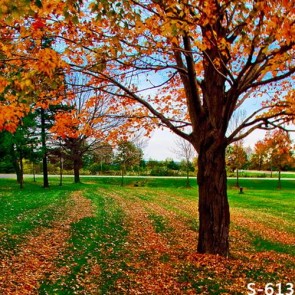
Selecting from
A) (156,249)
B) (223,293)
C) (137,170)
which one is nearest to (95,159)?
(137,170)

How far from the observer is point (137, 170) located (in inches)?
1964

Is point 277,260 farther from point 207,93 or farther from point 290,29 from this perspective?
point 290,29

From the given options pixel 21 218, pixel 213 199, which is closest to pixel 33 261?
pixel 213 199

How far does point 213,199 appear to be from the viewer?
7.48 m

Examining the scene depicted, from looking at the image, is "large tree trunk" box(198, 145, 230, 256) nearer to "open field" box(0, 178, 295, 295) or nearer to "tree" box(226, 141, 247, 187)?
"open field" box(0, 178, 295, 295)

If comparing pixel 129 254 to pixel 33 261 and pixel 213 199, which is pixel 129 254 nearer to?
pixel 33 261

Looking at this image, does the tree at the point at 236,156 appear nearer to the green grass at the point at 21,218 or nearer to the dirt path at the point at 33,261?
the green grass at the point at 21,218

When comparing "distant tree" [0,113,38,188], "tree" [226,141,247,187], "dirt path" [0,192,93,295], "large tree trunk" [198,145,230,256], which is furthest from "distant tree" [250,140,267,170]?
"distant tree" [0,113,38,188]

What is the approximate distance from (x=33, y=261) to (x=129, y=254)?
212cm

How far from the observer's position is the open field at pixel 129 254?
5840 mm

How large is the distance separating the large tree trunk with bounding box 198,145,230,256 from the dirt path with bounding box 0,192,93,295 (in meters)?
3.30

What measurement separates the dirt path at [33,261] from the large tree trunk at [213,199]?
330 cm

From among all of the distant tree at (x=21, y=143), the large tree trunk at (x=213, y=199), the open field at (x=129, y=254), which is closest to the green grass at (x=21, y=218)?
the open field at (x=129, y=254)

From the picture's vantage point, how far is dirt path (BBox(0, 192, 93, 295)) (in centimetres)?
574
